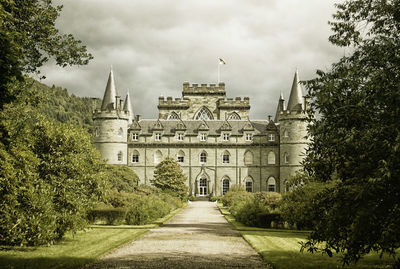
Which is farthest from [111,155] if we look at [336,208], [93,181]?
[336,208]

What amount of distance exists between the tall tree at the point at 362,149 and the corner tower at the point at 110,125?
45831mm

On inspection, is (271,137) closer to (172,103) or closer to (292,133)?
(292,133)

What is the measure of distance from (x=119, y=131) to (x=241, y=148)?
16.7 m

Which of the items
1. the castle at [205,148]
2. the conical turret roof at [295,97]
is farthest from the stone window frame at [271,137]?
the conical turret roof at [295,97]

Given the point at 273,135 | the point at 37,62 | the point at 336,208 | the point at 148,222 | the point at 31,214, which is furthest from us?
the point at 273,135

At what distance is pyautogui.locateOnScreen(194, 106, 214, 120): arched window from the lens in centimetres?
6381

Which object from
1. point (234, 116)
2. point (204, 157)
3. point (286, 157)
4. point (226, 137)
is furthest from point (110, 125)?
point (286, 157)

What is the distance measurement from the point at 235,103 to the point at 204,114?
5.19 m

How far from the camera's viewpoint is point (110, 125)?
5288 centimetres

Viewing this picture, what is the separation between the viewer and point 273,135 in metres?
56.3

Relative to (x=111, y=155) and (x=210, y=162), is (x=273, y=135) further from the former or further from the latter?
(x=111, y=155)

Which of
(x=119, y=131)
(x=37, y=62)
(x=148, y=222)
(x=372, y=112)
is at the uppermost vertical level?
(x=119, y=131)

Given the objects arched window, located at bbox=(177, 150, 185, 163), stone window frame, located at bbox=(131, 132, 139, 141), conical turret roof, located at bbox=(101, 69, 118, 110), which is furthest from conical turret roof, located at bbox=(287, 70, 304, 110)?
conical turret roof, located at bbox=(101, 69, 118, 110)

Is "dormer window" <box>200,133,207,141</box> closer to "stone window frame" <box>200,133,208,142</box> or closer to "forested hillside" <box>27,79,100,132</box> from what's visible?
"stone window frame" <box>200,133,208,142</box>
